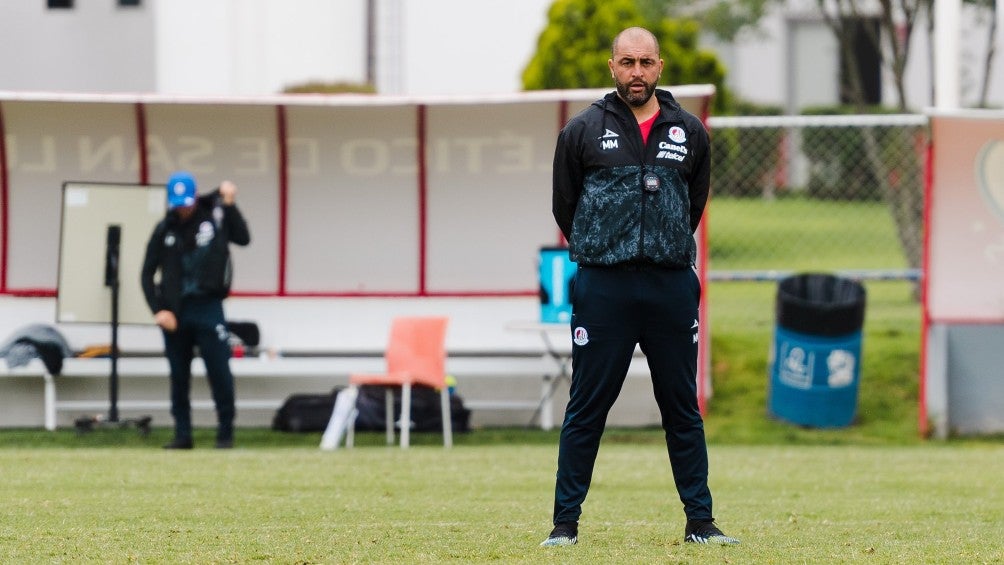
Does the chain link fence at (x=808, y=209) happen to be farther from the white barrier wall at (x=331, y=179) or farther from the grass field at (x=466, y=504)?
the grass field at (x=466, y=504)

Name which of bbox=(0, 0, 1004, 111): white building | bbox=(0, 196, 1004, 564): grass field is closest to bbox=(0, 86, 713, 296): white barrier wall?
bbox=(0, 196, 1004, 564): grass field

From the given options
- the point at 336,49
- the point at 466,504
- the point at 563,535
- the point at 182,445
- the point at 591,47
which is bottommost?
the point at 182,445

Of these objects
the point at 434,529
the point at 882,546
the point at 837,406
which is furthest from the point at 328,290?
the point at 882,546

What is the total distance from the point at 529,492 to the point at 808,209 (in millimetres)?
11954

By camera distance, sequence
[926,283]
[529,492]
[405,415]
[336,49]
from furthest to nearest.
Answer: [336,49] < [926,283] < [405,415] < [529,492]

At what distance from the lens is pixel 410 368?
42.8 feet

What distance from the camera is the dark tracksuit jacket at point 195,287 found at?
12.0m

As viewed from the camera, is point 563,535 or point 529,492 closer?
point 563,535

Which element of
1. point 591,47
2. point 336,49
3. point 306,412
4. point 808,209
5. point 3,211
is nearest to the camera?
point 306,412

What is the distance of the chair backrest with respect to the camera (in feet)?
42.8

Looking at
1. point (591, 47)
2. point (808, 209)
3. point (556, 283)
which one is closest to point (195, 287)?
point (556, 283)

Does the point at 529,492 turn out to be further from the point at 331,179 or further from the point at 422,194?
the point at 331,179

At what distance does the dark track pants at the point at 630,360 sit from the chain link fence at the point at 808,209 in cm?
977

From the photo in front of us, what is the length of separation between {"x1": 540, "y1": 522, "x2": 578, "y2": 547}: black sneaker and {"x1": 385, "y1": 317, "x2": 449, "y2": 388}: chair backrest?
6.41 m
